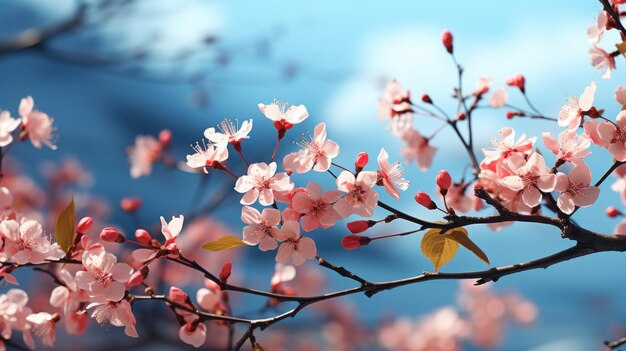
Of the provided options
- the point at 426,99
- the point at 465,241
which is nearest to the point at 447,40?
the point at 426,99

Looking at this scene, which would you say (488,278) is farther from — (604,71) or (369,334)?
(369,334)

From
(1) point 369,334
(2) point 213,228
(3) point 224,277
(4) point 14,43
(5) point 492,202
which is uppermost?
(5) point 492,202

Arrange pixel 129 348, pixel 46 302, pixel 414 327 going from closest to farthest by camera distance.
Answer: pixel 129 348, pixel 46 302, pixel 414 327

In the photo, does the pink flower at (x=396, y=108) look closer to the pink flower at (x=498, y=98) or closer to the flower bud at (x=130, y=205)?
the pink flower at (x=498, y=98)

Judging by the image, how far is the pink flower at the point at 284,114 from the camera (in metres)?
0.71

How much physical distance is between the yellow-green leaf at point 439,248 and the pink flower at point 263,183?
0.20 meters

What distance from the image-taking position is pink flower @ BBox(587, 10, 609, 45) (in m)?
0.78

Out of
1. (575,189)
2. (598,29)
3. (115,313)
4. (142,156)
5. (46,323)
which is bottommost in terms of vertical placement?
(142,156)

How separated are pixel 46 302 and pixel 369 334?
1.64 metres

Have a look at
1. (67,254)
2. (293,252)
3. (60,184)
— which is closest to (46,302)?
(60,184)

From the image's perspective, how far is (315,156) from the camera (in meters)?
0.67

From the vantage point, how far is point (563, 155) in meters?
0.66

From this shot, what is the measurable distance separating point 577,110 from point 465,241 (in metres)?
0.22

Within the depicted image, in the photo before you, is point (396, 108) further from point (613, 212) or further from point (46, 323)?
point (46, 323)
